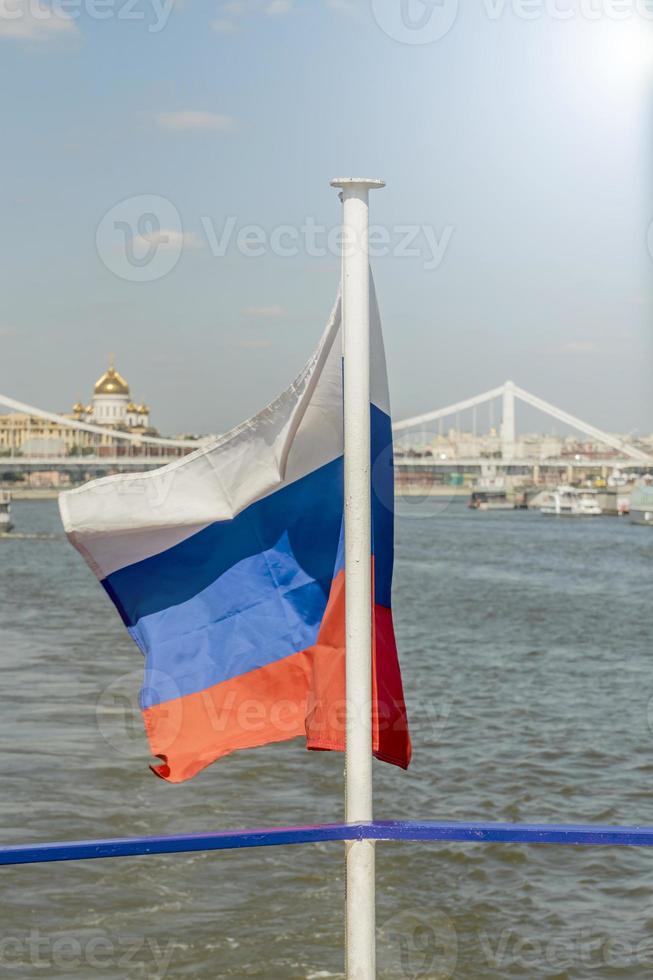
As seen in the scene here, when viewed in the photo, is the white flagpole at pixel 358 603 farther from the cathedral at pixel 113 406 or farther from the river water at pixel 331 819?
the cathedral at pixel 113 406

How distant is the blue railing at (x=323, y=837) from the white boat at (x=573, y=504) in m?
62.4

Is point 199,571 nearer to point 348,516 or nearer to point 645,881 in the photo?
point 348,516

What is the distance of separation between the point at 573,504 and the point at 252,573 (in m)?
62.6

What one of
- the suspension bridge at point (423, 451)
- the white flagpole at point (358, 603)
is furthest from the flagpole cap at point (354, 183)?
the suspension bridge at point (423, 451)

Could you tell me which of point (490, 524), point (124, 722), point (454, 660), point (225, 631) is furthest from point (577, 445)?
point (225, 631)

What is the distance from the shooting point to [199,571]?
2297mm

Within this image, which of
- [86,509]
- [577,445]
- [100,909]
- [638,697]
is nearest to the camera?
[86,509]

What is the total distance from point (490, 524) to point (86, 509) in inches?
2263

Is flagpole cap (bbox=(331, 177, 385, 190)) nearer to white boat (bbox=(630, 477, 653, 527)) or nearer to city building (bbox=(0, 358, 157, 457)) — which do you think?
white boat (bbox=(630, 477, 653, 527))

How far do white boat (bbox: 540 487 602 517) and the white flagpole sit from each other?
6238 cm

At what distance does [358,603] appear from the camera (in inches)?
79.7

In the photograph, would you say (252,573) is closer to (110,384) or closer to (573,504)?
(573,504)

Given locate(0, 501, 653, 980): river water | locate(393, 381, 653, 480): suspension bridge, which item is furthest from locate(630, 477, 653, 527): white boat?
locate(0, 501, 653, 980): river water

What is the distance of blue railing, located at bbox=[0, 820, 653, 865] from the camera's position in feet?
6.27
